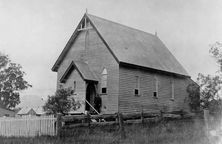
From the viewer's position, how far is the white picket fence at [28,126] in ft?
68.6

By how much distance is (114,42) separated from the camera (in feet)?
108

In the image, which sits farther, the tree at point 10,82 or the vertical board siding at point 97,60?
the tree at point 10,82

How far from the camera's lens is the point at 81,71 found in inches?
1241

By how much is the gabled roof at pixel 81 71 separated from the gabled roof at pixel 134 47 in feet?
9.53

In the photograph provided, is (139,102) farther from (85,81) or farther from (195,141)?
(195,141)

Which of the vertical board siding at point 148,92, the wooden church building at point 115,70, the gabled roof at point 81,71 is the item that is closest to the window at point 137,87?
the wooden church building at point 115,70

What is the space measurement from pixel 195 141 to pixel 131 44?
66.2 feet

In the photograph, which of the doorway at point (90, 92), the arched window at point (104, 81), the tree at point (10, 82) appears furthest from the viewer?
the tree at point (10, 82)

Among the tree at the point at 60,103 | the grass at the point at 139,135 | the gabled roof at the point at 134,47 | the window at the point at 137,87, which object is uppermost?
the gabled roof at the point at 134,47

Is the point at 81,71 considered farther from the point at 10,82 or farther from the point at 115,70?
the point at 10,82

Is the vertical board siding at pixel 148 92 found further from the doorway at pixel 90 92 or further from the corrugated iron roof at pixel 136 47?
the doorway at pixel 90 92

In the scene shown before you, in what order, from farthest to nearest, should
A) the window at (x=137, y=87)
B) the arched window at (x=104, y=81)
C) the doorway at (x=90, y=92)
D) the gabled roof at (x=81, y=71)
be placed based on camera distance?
the window at (x=137, y=87) → the doorway at (x=90, y=92) → the arched window at (x=104, y=81) → the gabled roof at (x=81, y=71)

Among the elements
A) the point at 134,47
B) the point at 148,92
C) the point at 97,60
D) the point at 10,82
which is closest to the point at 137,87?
the point at 148,92

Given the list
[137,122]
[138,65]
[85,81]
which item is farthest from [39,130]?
[138,65]
